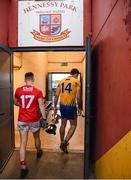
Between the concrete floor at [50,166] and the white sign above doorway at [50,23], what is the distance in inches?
75.5

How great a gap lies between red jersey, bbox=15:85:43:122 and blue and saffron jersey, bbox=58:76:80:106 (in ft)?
2.63

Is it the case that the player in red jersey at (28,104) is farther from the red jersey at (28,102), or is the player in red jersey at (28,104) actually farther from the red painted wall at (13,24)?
the red painted wall at (13,24)

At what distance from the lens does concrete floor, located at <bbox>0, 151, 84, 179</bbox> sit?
11.8 ft

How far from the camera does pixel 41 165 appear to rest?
3961 millimetres

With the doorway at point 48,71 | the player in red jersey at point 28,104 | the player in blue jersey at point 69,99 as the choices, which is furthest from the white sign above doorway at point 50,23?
the doorway at point 48,71

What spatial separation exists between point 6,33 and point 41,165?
2.22 meters

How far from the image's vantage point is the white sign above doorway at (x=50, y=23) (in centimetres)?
415

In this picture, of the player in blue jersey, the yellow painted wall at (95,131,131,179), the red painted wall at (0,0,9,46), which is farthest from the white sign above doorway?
the yellow painted wall at (95,131,131,179)

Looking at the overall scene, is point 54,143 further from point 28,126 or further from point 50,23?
point 50,23

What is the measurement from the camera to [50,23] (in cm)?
418

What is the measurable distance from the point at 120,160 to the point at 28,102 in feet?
6.56

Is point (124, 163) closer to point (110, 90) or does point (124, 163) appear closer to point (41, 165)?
point (110, 90)

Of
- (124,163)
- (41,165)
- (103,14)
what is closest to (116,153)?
(124,163)

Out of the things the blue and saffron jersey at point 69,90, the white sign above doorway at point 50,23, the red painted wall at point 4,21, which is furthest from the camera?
the blue and saffron jersey at point 69,90
